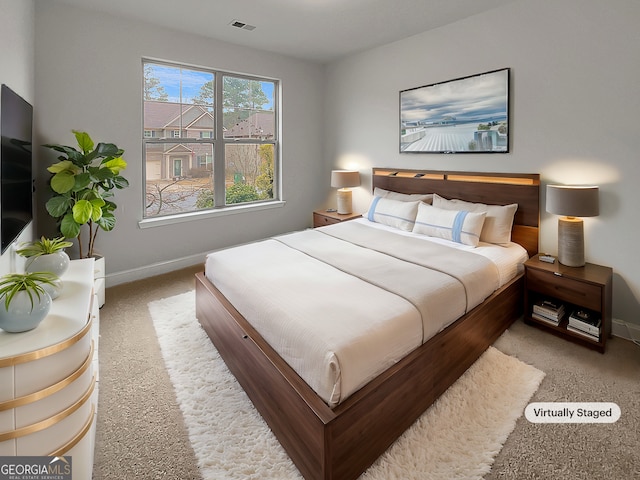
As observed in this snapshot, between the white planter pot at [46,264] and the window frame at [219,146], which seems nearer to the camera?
the white planter pot at [46,264]

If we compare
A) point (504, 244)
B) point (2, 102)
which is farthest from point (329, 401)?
point (504, 244)

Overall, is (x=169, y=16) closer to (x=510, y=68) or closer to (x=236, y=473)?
(x=510, y=68)

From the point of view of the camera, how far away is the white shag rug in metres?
1.54

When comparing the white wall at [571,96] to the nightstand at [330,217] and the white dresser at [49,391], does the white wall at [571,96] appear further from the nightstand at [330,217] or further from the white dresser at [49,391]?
the white dresser at [49,391]

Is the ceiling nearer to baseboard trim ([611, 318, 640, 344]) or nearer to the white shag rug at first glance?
baseboard trim ([611, 318, 640, 344])

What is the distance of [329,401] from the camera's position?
4.63 feet

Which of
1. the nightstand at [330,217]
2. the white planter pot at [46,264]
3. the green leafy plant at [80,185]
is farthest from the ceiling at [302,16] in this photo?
the white planter pot at [46,264]

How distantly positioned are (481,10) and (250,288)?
3.31 m

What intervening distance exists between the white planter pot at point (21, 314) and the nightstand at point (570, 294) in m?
3.13

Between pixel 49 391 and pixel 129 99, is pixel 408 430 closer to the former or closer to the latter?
pixel 49 391

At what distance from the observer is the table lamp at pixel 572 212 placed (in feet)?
8.17

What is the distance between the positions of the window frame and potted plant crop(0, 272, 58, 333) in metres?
2.64

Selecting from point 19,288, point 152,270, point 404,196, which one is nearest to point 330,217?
point 404,196

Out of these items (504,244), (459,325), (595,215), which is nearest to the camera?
(459,325)
